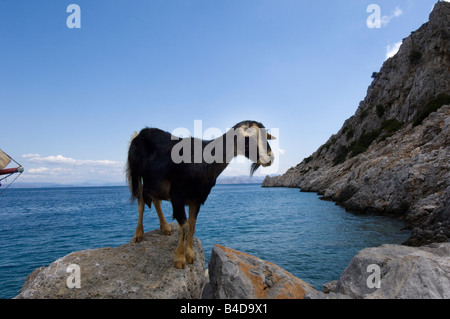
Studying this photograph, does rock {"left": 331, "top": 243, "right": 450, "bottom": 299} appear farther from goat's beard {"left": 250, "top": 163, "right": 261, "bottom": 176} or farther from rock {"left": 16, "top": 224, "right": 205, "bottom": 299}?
rock {"left": 16, "top": 224, "right": 205, "bottom": 299}

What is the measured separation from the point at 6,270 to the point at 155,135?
16524mm

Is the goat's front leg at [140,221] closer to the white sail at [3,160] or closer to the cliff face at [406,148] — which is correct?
the cliff face at [406,148]

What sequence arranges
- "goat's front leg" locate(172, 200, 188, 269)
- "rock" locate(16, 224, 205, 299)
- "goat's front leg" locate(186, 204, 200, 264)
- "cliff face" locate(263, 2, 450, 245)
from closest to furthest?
"rock" locate(16, 224, 205, 299) → "goat's front leg" locate(172, 200, 188, 269) → "goat's front leg" locate(186, 204, 200, 264) → "cliff face" locate(263, 2, 450, 245)

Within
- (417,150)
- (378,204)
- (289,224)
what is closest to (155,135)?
(289,224)

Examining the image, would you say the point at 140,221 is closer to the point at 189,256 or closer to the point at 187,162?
the point at 189,256

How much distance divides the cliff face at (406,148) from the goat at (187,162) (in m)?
14.2

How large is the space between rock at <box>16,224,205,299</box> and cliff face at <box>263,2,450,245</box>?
47.0ft

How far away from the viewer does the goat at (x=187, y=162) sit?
4570mm

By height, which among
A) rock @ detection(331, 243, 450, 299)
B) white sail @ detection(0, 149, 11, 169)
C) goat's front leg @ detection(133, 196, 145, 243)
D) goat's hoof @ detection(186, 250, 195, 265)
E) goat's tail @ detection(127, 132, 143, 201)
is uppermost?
white sail @ detection(0, 149, 11, 169)

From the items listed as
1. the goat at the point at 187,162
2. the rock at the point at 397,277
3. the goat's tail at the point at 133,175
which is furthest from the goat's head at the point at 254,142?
the rock at the point at 397,277

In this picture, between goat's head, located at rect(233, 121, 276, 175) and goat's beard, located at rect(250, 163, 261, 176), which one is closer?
goat's head, located at rect(233, 121, 276, 175)

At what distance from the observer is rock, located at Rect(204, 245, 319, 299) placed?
14.9 ft

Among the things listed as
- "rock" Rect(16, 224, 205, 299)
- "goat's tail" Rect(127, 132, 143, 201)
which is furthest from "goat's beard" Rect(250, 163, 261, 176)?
"goat's tail" Rect(127, 132, 143, 201)
